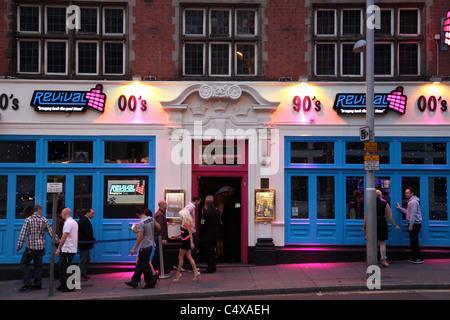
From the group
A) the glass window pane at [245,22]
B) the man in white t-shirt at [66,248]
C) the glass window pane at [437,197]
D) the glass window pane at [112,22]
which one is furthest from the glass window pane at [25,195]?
the glass window pane at [437,197]

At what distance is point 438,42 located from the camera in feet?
41.0

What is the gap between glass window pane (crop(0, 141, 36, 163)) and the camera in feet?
40.2

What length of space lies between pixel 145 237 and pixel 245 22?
270 inches

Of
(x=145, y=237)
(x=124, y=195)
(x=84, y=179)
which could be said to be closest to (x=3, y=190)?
(x=84, y=179)

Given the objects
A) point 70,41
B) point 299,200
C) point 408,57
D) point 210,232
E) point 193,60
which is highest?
point 70,41

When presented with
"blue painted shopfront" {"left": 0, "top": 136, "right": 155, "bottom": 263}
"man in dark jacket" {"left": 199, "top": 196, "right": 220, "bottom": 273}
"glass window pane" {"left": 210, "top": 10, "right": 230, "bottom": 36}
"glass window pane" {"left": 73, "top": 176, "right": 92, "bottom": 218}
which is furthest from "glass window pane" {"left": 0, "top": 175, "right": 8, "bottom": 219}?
"glass window pane" {"left": 210, "top": 10, "right": 230, "bottom": 36}

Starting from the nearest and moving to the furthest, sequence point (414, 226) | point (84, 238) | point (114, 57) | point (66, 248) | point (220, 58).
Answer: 1. point (66, 248)
2. point (84, 238)
3. point (414, 226)
4. point (114, 57)
5. point (220, 58)

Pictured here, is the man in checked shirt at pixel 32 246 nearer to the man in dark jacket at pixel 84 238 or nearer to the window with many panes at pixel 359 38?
the man in dark jacket at pixel 84 238

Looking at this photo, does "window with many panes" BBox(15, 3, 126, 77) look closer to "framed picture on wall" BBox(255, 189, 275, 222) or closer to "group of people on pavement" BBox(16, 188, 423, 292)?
"group of people on pavement" BBox(16, 188, 423, 292)

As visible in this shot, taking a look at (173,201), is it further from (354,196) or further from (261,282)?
(354,196)

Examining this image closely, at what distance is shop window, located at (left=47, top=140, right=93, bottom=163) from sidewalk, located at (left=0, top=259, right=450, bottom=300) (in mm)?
3196

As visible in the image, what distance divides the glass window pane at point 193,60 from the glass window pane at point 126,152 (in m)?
2.49

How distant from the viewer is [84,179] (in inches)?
485

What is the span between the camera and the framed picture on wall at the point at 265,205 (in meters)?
12.1
